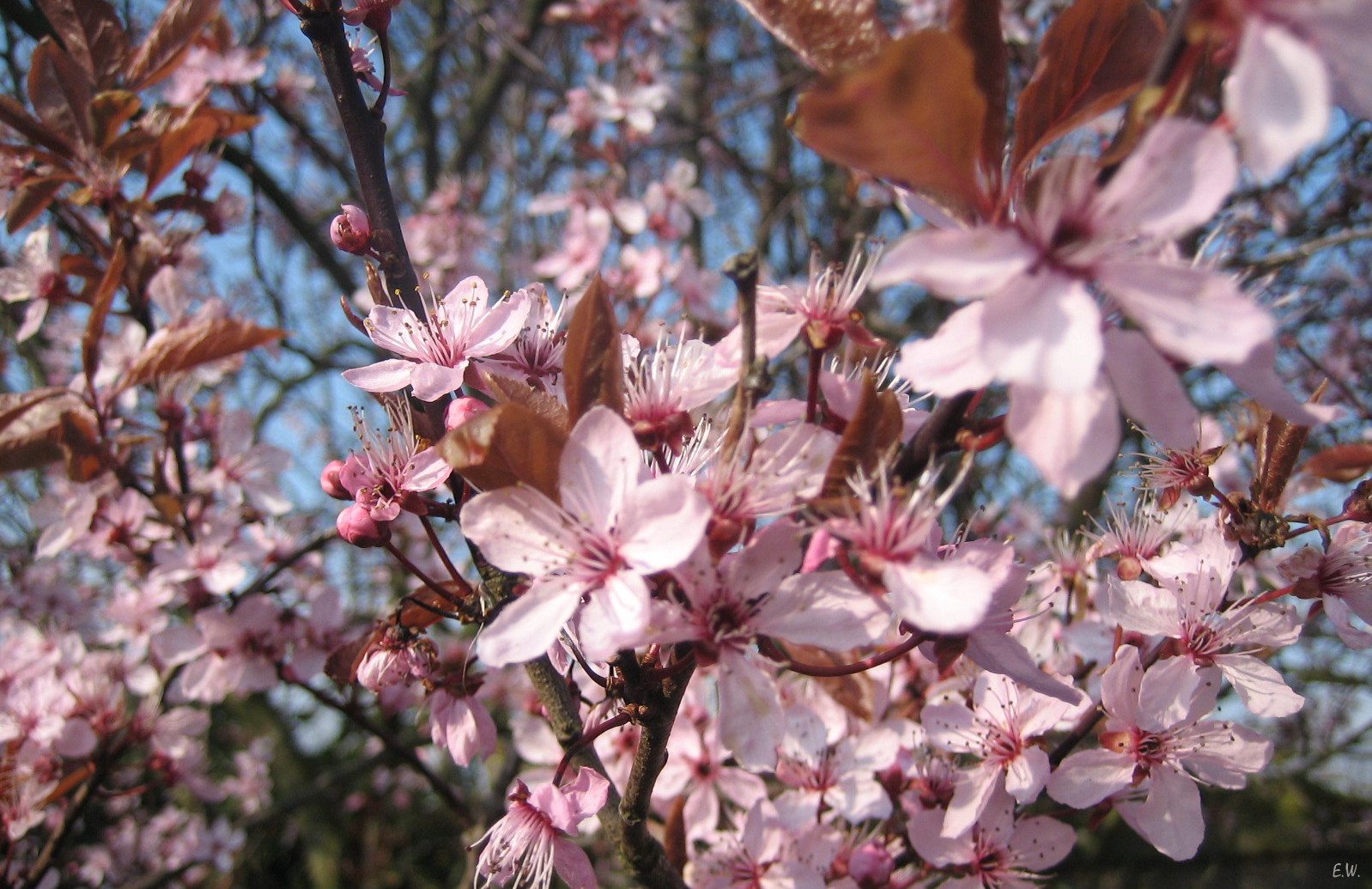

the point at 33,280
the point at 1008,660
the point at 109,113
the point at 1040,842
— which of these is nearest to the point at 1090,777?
the point at 1040,842

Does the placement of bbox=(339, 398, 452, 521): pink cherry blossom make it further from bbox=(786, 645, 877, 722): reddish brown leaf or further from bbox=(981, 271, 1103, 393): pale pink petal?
bbox=(786, 645, 877, 722): reddish brown leaf

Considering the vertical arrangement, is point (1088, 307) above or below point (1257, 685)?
above

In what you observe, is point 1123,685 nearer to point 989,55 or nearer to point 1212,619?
point 1212,619

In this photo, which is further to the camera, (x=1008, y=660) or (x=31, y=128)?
(x=31, y=128)

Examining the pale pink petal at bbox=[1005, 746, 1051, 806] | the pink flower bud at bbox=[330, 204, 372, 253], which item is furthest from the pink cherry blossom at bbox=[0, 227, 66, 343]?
the pale pink petal at bbox=[1005, 746, 1051, 806]

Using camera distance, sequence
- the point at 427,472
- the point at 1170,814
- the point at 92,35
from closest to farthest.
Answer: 1. the point at 427,472
2. the point at 1170,814
3. the point at 92,35

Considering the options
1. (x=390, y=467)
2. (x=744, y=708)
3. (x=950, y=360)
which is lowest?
(x=744, y=708)

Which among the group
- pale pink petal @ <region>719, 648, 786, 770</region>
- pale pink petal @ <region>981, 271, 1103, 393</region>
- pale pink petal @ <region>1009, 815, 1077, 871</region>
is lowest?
pale pink petal @ <region>1009, 815, 1077, 871</region>

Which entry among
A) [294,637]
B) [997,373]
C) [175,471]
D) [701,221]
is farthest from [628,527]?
[701,221]
